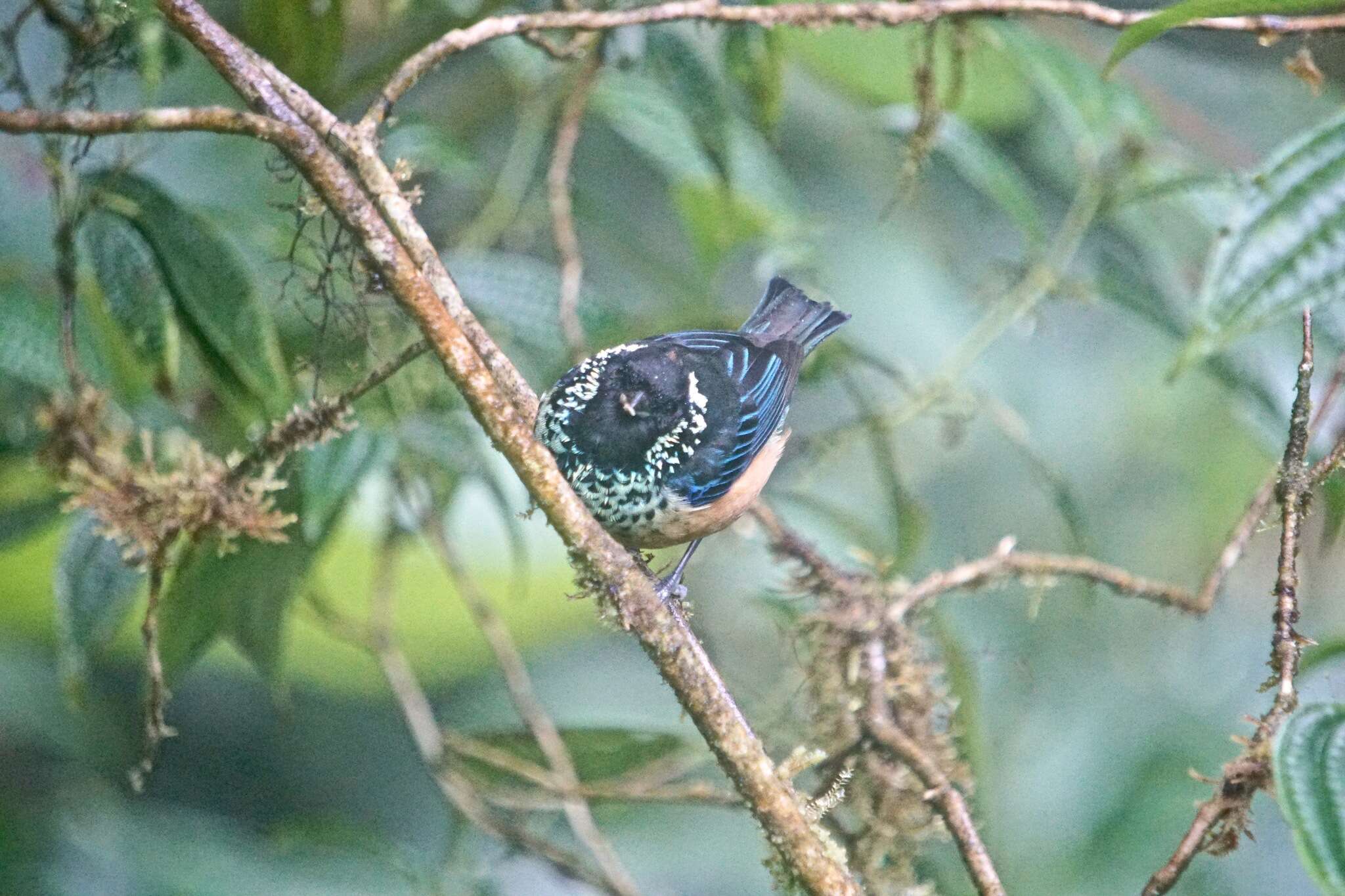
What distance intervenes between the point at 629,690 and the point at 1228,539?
300 centimetres

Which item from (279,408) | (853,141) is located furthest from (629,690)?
(279,408)

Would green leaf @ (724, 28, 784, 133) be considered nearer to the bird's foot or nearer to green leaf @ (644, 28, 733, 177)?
green leaf @ (644, 28, 733, 177)

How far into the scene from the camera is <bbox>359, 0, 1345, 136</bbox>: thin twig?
1.88 metres

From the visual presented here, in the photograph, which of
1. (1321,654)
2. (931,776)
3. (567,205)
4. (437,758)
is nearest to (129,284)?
(567,205)

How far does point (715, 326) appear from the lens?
301 centimetres

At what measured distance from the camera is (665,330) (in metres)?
2.98

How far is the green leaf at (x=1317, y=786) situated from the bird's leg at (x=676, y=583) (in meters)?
0.91

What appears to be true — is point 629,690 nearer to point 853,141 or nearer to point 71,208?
point 853,141

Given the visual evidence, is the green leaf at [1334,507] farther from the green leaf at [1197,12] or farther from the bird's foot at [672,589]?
the bird's foot at [672,589]

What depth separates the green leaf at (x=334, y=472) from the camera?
214cm

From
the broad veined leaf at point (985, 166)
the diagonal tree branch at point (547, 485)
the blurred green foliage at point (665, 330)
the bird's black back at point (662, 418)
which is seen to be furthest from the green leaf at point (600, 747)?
the broad veined leaf at point (985, 166)

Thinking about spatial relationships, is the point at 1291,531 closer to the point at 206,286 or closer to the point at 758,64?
the point at 758,64

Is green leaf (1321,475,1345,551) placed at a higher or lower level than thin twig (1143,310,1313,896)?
higher

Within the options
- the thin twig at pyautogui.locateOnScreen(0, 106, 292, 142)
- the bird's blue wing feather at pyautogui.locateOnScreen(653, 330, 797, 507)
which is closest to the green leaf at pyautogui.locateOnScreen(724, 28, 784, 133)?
the bird's blue wing feather at pyautogui.locateOnScreen(653, 330, 797, 507)
